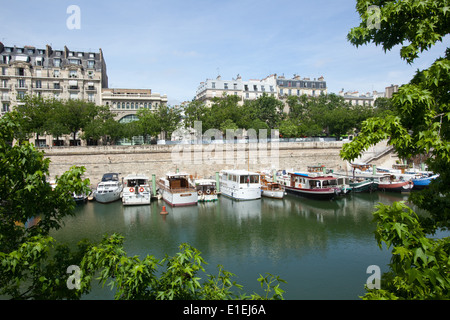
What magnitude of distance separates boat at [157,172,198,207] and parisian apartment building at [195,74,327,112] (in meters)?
38.3

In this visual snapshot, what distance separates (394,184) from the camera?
34812 mm

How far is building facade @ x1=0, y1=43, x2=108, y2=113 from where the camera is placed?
49.7m

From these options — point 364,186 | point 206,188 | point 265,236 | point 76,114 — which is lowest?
point 265,236

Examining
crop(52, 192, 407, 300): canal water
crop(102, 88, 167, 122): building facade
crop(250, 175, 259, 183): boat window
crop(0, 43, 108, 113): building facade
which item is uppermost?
crop(0, 43, 108, 113): building facade

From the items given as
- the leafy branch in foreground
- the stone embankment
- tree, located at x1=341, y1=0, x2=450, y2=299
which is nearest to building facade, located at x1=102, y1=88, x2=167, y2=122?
the stone embankment

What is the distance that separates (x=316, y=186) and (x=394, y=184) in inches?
393

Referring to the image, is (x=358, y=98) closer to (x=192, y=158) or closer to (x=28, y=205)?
(x=192, y=158)

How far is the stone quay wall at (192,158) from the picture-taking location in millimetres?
38312

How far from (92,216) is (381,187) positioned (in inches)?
1213

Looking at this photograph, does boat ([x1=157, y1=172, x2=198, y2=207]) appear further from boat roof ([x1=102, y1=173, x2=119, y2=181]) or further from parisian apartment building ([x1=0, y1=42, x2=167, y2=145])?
parisian apartment building ([x1=0, y1=42, x2=167, y2=145])

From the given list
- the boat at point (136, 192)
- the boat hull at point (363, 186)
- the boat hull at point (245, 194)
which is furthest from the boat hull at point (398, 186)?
the boat at point (136, 192)

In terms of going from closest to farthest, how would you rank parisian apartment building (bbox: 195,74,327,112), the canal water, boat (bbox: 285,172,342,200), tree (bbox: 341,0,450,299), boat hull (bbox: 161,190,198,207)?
tree (bbox: 341,0,450,299)
the canal water
boat hull (bbox: 161,190,198,207)
boat (bbox: 285,172,342,200)
parisian apartment building (bbox: 195,74,327,112)

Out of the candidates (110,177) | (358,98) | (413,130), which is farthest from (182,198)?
(358,98)
